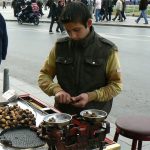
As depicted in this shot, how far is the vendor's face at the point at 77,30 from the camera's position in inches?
103

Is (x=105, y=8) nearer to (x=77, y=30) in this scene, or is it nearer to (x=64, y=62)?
(x=64, y=62)

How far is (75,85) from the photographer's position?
115 inches

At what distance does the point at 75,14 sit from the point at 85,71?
48cm

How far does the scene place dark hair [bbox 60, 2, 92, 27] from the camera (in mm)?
2611

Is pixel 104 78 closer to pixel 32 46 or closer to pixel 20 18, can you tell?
pixel 32 46

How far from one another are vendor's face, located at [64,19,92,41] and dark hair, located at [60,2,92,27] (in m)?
0.03

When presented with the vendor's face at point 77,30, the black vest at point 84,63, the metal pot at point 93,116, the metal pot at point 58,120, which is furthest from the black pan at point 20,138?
the vendor's face at point 77,30

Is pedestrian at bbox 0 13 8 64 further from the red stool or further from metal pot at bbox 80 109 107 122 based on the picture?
metal pot at bbox 80 109 107 122

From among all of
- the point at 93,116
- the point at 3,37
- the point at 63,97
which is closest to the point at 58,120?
the point at 93,116

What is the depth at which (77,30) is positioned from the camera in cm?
266

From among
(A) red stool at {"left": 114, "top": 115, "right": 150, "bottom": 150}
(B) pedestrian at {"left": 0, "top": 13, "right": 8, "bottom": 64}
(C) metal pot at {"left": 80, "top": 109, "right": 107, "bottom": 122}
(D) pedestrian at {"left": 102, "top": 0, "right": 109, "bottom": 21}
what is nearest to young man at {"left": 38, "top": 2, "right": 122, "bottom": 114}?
(A) red stool at {"left": 114, "top": 115, "right": 150, "bottom": 150}

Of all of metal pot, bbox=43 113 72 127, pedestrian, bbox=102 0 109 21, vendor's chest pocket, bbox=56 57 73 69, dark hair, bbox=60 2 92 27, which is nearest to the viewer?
metal pot, bbox=43 113 72 127

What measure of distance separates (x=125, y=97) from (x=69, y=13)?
4603 mm

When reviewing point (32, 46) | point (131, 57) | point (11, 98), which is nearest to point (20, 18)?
point (32, 46)
